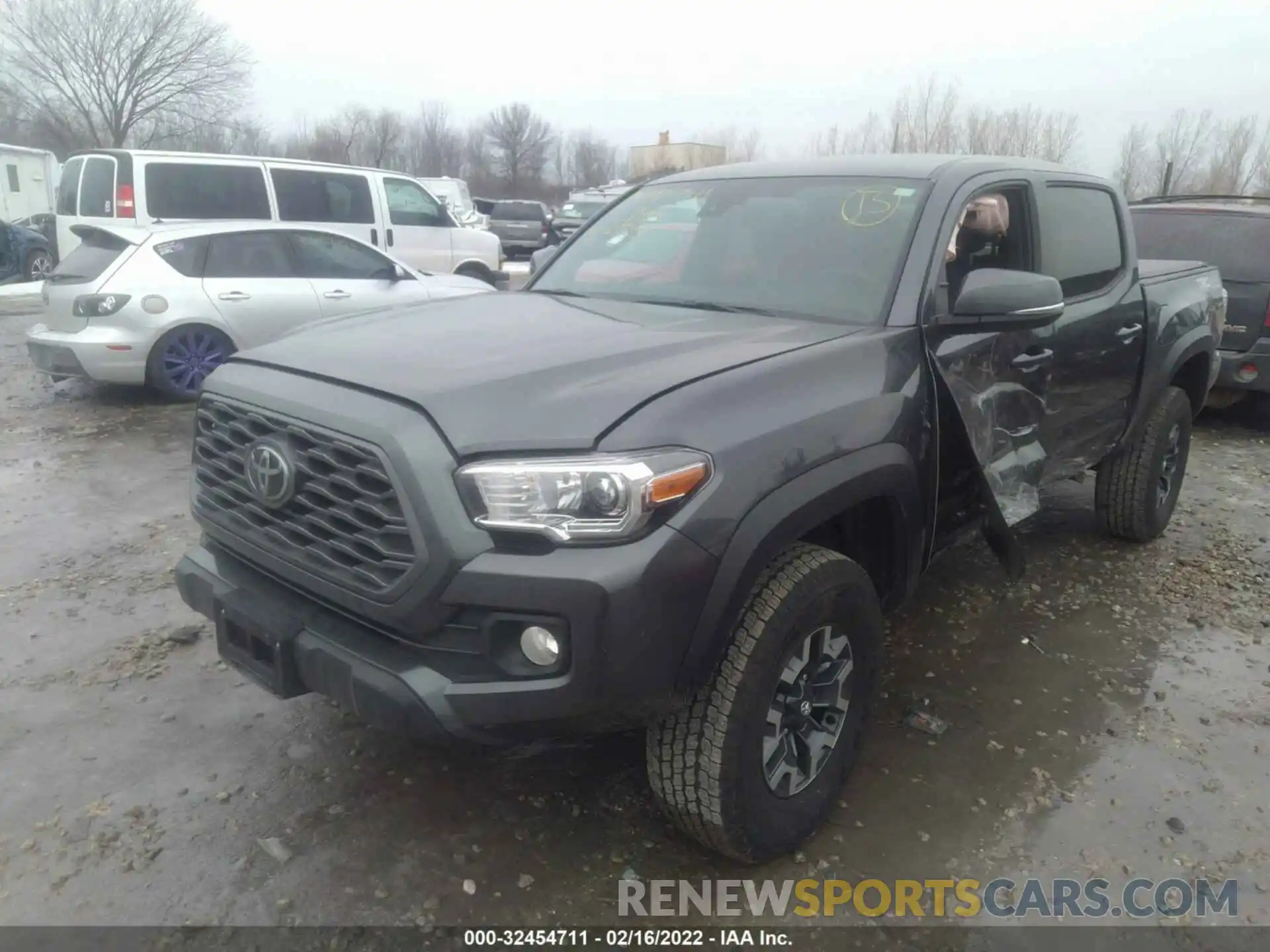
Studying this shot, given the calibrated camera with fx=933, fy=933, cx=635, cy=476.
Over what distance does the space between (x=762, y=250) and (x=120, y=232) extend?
6.28m

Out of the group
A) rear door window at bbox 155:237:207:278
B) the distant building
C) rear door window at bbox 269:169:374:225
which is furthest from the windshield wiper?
the distant building

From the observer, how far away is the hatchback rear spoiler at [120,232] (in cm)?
743

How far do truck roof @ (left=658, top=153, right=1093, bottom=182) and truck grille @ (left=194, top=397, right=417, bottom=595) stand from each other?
7.02ft

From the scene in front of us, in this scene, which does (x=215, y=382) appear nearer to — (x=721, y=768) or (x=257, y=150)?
(x=721, y=768)

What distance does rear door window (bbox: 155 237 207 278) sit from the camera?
744 cm

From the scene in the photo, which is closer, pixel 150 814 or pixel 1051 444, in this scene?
pixel 150 814

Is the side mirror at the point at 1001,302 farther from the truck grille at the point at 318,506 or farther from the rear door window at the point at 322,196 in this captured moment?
the rear door window at the point at 322,196

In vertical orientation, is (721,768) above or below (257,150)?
below

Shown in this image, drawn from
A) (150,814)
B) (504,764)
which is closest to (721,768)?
(504,764)

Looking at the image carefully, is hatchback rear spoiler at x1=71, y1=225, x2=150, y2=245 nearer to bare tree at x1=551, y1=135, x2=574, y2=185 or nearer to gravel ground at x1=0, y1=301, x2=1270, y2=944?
gravel ground at x1=0, y1=301, x2=1270, y2=944

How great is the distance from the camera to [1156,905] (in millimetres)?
2484

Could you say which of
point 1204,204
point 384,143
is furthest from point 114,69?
point 1204,204

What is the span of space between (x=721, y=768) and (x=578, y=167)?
7522cm

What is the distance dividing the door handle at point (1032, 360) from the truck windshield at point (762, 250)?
25.6 inches
